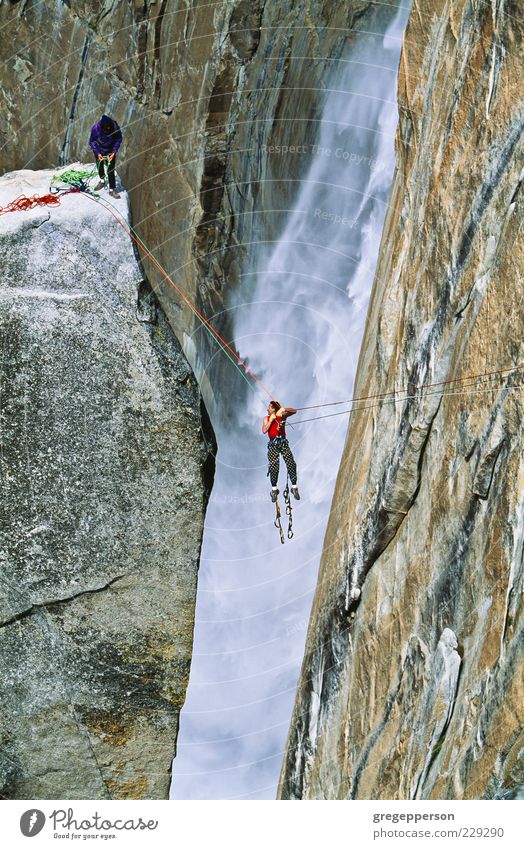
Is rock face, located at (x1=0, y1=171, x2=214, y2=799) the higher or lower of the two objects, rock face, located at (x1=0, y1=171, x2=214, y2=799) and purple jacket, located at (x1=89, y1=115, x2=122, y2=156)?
the lower

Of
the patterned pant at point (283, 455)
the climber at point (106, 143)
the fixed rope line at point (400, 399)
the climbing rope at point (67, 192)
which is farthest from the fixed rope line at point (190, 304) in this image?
the patterned pant at point (283, 455)

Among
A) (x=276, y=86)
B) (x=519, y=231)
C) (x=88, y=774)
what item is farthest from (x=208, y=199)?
(x=88, y=774)

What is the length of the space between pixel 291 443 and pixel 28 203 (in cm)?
403

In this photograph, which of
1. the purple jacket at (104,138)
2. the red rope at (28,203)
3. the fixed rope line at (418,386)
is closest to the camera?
the fixed rope line at (418,386)

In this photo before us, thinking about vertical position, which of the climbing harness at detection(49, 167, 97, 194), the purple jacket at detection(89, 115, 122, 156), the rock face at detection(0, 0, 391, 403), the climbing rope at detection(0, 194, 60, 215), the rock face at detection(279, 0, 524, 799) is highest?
the rock face at detection(0, 0, 391, 403)

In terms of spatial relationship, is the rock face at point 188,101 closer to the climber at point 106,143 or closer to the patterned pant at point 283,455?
the climber at point 106,143

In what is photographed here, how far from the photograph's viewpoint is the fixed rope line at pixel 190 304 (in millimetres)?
9811

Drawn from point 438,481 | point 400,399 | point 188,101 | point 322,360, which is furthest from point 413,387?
point 188,101

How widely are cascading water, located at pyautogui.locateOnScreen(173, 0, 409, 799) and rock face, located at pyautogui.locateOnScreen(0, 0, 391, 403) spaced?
37 centimetres

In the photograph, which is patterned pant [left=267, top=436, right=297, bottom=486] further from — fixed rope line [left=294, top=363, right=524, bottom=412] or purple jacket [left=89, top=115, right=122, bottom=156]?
purple jacket [left=89, top=115, right=122, bottom=156]

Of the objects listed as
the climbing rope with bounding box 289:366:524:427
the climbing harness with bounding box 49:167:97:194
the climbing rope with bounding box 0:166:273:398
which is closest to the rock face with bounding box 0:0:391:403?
the climbing rope with bounding box 0:166:273:398

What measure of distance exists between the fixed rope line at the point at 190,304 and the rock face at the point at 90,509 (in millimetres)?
92

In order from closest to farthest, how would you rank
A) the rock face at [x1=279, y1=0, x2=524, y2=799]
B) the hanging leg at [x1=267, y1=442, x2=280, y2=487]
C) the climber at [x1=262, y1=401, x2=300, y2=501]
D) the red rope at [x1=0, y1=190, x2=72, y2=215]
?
the rock face at [x1=279, y1=0, x2=524, y2=799] < the climber at [x1=262, y1=401, x2=300, y2=501] < the hanging leg at [x1=267, y1=442, x2=280, y2=487] < the red rope at [x1=0, y1=190, x2=72, y2=215]

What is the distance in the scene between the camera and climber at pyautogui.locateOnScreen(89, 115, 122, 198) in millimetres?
9469
